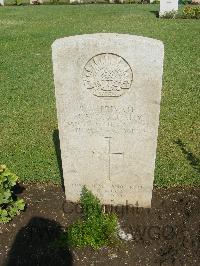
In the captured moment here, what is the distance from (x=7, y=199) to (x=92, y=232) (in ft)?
3.59

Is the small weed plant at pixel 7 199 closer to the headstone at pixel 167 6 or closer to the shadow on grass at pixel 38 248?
the shadow on grass at pixel 38 248

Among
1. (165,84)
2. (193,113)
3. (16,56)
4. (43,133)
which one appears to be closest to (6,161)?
(43,133)

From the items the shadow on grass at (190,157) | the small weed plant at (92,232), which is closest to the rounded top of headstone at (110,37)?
the small weed plant at (92,232)

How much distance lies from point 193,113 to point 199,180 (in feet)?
8.51

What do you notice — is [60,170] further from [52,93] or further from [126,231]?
[52,93]

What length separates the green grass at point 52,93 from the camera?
6.09 meters

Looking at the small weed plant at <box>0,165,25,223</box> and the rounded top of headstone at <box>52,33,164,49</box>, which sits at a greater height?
the rounded top of headstone at <box>52,33,164,49</box>

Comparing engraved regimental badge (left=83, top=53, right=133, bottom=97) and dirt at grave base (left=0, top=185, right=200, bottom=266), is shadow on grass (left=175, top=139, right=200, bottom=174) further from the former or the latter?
engraved regimental badge (left=83, top=53, right=133, bottom=97)

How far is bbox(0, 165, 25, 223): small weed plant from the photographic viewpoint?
14.6 feet

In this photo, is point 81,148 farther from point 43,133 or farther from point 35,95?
point 35,95

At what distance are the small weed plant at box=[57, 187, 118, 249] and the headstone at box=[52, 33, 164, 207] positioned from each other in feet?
1.51

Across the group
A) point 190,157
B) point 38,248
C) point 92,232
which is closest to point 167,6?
point 190,157

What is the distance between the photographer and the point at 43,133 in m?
7.20

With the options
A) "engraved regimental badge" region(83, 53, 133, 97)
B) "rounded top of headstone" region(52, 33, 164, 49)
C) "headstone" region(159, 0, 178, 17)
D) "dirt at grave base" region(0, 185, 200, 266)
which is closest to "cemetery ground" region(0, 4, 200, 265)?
"dirt at grave base" region(0, 185, 200, 266)
